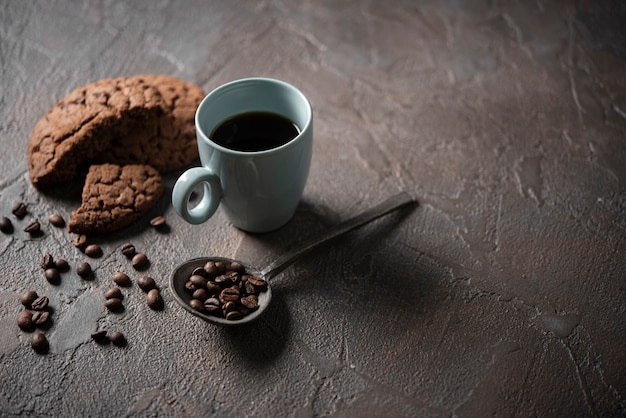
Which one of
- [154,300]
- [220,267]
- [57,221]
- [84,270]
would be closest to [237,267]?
[220,267]

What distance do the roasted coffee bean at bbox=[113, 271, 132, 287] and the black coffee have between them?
0.93 feet

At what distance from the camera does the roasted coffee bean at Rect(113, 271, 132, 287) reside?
1.05 m

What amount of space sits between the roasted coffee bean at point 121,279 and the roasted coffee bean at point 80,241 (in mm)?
104

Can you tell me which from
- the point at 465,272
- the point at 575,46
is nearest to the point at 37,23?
the point at 465,272

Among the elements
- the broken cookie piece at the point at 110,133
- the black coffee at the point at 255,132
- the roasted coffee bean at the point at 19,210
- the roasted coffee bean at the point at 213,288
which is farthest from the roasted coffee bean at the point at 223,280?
the roasted coffee bean at the point at 19,210

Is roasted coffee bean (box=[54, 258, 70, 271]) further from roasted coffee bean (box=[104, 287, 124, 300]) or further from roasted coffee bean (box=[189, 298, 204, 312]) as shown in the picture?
roasted coffee bean (box=[189, 298, 204, 312])

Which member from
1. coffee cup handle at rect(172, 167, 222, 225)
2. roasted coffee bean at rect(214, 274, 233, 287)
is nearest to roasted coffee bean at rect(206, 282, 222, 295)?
roasted coffee bean at rect(214, 274, 233, 287)

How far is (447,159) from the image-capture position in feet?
4.22

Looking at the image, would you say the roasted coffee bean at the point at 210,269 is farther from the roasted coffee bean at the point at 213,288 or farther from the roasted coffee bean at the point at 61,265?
the roasted coffee bean at the point at 61,265

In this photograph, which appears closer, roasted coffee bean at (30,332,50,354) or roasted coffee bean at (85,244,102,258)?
roasted coffee bean at (30,332,50,354)

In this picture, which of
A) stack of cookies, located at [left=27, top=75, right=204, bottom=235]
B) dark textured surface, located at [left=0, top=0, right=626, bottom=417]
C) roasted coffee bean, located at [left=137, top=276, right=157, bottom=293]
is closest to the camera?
dark textured surface, located at [left=0, top=0, right=626, bottom=417]

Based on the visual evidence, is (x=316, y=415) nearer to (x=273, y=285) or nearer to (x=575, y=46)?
(x=273, y=285)

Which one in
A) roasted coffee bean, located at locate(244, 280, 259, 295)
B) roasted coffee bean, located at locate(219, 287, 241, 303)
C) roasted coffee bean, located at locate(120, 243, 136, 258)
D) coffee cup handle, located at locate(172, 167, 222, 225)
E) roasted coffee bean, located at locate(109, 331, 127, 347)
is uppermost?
coffee cup handle, located at locate(172, 167, 222, 225)

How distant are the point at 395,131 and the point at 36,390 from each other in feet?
2.83
